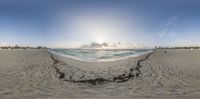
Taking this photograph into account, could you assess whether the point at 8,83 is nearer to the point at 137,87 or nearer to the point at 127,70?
the point at 137,87

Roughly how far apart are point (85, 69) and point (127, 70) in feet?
7.42

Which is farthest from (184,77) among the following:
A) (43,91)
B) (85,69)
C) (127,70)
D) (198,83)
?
(43,91)

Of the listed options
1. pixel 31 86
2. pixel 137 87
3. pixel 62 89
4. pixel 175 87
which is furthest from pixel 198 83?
pixel 31 86

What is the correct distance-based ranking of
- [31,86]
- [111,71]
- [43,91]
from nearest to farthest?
[43,91]
[31,86]
[111,71]

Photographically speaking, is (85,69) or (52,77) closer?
(52,77)

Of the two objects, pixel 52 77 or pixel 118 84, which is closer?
pixel 118 84

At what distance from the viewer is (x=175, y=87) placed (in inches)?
486

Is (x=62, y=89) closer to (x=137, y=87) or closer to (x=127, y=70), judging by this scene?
(x=137, y=87)

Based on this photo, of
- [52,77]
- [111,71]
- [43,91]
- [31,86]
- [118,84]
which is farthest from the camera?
[111,71]

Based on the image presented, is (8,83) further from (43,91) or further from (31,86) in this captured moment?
(43,91)

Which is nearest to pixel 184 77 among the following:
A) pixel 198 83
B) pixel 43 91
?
pixel 198 83

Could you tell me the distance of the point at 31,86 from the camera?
39.5 feet

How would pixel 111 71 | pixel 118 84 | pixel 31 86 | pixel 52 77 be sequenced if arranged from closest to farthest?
Result: pixel 31 86 → pixel 118 84 → pixel 52 77 → pixel 111 71

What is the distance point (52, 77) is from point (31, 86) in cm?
249
